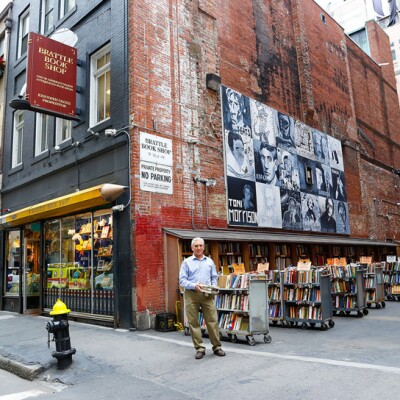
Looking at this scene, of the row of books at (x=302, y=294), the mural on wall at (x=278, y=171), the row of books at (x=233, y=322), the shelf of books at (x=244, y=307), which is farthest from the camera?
the mural on wall at (x=278, y=171)

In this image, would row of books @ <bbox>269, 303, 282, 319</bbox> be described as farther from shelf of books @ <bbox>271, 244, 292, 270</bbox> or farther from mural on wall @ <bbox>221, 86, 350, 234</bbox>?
shelf of books @ <bbox>271, 244, 292, 270</bbox>

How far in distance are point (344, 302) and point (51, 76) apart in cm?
1018

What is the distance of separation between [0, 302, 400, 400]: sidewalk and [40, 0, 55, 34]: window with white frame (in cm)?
1101

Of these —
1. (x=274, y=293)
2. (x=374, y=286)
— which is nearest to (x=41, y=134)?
(x=274, y=293)

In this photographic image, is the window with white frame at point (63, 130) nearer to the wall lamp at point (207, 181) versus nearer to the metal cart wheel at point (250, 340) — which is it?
the wall lamp at point (207, 181)

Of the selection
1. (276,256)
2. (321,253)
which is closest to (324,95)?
(321,253)

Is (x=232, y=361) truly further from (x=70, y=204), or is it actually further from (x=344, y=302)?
(x=70, y=204)

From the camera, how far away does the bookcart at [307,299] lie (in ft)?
31.0

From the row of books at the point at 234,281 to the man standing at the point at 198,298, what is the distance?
1280mm

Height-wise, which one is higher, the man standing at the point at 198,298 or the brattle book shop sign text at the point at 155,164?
the brattle book shop sign text at the point at 155,164

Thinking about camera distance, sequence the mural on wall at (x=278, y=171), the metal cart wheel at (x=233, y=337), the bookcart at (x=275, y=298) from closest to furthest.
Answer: the metal cart wheel at (x=233, y=337), the bookcart at (x=275, y=298), the mural on wall at (x=278, y=171)

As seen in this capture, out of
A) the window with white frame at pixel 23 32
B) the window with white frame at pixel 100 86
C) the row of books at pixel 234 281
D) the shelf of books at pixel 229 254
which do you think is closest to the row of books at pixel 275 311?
the shelf of books at pixel 229 254

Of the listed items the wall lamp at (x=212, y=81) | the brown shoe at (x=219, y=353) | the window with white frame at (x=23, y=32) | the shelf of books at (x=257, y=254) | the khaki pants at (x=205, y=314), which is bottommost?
the brown shoe at (x=219, y=353)

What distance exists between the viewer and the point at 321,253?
1641 centimetres
